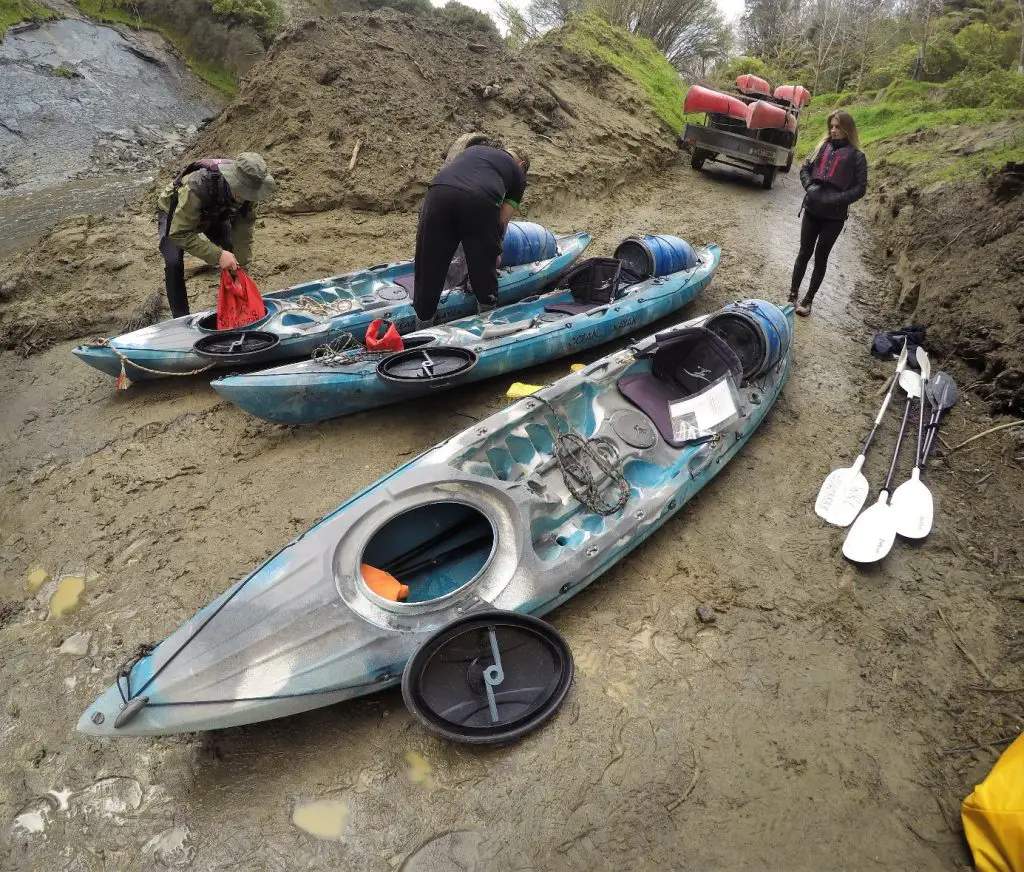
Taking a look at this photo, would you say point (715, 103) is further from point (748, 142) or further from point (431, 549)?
point (431, 549)

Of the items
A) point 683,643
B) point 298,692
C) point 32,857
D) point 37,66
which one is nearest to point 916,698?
point 683,643

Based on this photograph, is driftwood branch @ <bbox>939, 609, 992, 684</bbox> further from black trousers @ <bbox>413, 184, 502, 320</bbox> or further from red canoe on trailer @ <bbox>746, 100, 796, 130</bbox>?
red canoe on trailer @ <bbox>746, 100, 796, 130</bbox>

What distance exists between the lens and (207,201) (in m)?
4.55

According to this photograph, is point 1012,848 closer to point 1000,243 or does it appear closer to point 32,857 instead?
point 32,857

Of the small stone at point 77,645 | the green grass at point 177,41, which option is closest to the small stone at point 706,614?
the small stone at point 77,645

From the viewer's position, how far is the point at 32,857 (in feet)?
7.11

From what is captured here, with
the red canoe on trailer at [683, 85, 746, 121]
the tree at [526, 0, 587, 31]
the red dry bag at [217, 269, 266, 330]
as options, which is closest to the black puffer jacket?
the red dry bag at [217, 269, 266, 330]

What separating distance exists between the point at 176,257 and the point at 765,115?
29.9 feet

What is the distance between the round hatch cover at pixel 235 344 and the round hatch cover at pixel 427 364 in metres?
1.13

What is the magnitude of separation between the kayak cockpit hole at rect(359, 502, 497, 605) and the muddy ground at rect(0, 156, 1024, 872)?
549 millimetres

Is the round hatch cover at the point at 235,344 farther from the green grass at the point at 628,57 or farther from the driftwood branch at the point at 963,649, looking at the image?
the green grass at the point at 628,57

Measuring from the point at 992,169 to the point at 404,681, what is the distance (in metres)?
8.99

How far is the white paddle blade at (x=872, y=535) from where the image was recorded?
11.2 feet

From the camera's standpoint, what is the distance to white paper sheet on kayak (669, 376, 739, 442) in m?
3.88
